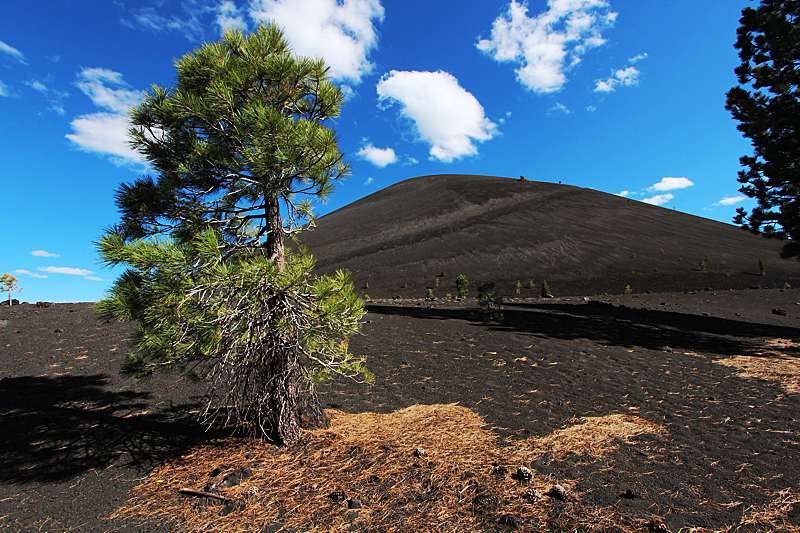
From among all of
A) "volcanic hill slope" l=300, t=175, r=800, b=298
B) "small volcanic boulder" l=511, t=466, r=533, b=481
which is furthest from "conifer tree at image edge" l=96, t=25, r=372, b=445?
"volcanic hill slope" l=300, t=175, r=800, b=298

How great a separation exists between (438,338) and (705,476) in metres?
7.02

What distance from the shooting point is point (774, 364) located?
870 centimetres

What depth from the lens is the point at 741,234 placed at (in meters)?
48.0

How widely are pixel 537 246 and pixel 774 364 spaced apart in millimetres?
30547

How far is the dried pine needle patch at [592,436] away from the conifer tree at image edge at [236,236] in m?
2.41

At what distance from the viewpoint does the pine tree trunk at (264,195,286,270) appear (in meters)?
4.54

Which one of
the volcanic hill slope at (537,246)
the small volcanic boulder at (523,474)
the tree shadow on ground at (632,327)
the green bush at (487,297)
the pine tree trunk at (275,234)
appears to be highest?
the volcanic hill slope at (537,246)

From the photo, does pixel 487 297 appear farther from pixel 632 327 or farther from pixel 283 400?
pixel 283 400

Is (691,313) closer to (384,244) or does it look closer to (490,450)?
(490,450)

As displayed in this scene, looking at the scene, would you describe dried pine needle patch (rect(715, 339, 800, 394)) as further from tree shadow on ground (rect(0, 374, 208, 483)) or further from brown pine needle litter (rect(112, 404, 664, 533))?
tree shadow on ground (rect(0, 374, 208, 483))

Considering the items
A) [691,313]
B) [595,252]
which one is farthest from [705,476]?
[595,252]

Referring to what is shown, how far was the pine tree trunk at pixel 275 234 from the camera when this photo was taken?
4543 millimetres

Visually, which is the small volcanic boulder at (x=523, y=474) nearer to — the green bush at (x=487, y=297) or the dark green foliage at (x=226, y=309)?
the dark green foliage at (x=226, y=309)

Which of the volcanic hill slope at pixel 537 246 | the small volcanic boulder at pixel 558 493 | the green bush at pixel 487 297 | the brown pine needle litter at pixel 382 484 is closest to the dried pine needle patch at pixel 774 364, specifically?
the brown pine needle litter at pixel 382 484
